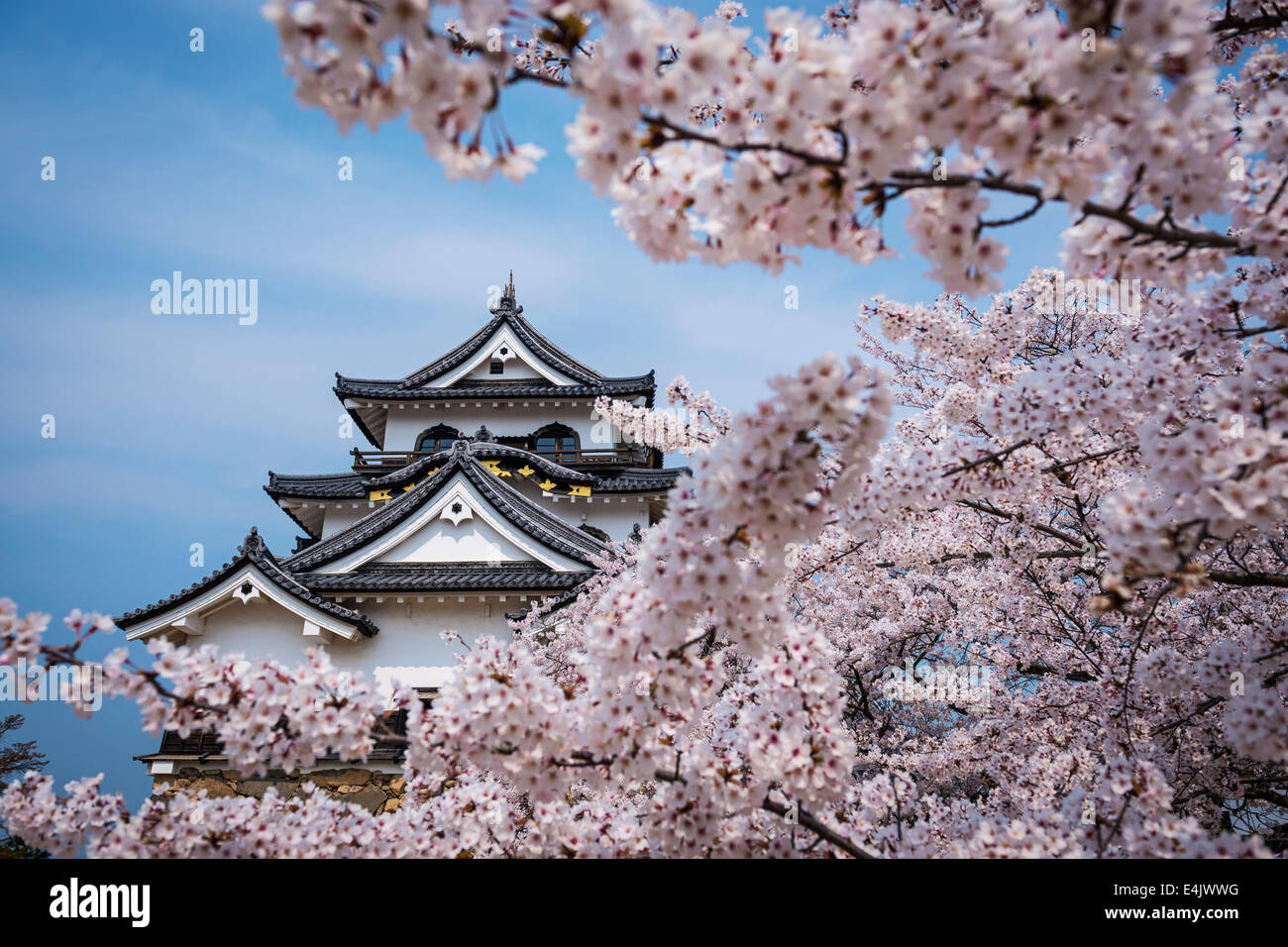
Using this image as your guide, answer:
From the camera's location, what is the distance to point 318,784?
32.3 feet

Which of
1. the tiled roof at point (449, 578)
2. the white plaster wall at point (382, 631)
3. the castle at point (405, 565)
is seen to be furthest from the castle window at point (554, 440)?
the white plaster wall at point (382, 631)

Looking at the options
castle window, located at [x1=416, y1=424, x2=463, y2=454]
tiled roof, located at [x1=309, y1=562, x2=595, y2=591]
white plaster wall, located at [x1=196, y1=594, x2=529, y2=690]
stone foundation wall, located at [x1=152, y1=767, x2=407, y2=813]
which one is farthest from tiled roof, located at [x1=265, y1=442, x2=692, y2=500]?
stone foundation wall, located at [x1=152, y1=767, x2=407, y2=813]

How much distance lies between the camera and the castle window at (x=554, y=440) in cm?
1886

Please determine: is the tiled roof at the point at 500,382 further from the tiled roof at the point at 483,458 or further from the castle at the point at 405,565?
the tiled roof at the point at 483,458

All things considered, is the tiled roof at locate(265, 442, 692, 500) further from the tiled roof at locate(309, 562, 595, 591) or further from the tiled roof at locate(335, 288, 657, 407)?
the tiled roof at locate(309, 562, 595, 591)

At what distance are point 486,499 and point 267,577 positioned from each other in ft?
12.3

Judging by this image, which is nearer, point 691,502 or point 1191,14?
point 1191,14

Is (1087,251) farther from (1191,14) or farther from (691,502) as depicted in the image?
(691,502)

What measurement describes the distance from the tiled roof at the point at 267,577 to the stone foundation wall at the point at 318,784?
2264mm

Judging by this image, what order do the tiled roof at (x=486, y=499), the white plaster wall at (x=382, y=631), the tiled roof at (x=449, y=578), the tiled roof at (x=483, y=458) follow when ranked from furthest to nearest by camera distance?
the tiled roof at (x=483, y=458) < the tiled roof at (x=486, y=499) < the tiled roof at (x=449, y=578) < the white plaster wall at (x=382, y=631)

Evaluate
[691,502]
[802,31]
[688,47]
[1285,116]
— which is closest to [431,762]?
[691,502]

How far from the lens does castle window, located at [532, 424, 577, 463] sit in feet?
61.9

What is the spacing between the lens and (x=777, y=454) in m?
2.61

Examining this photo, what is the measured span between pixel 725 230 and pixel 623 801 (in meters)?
4.43
